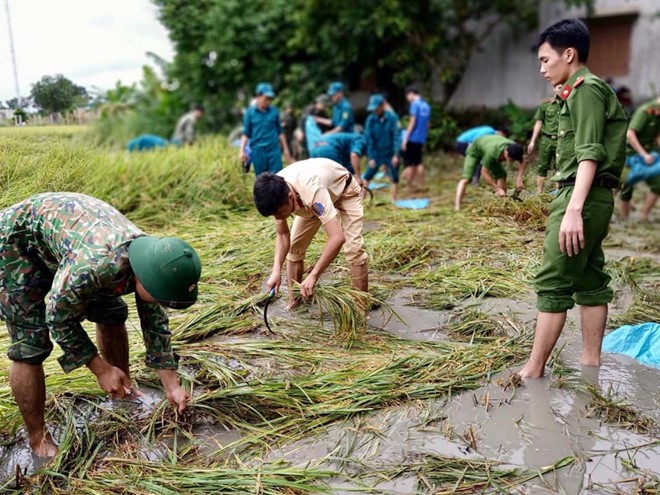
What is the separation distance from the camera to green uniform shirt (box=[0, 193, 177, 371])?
252 cm

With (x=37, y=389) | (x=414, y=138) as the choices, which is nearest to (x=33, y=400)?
(x=37, y=389)

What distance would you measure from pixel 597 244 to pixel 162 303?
78.3 inches

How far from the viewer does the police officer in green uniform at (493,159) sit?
5.15m

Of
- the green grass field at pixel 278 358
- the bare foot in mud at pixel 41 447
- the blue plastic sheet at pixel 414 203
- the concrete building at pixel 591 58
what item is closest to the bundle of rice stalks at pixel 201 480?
the green grass field at pixel 278 358

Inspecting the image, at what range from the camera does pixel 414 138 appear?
924 centimetres

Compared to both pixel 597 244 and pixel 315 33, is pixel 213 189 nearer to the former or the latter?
pixel 597 244

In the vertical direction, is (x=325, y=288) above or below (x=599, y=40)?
below

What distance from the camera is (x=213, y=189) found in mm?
7297

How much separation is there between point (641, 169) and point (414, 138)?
300 centimetres

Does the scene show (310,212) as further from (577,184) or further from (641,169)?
(641,169)

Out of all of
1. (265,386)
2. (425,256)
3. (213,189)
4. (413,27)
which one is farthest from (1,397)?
(413,27)

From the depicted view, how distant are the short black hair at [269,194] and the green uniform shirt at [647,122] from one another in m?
5.06

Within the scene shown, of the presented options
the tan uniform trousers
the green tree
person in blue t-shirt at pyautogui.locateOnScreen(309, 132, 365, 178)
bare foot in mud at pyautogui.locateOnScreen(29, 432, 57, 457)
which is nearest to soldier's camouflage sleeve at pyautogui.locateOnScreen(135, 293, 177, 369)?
bare foot in mud at pyautogui.locateOnScreen(29, 432, 57, 457)

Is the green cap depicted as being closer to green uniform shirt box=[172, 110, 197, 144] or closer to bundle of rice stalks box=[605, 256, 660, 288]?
bundle of rice stalks box=[605, 256, 660, 288]
